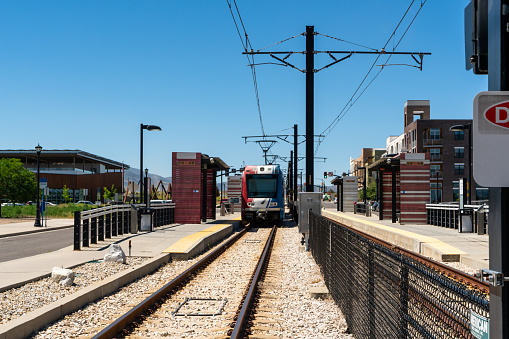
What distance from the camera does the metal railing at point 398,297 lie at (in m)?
3.16

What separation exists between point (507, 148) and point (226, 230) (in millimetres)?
22280

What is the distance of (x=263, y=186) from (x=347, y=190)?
17.4 m

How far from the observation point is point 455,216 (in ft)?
79.6

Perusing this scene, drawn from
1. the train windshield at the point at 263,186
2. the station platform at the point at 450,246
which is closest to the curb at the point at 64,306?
the station platform at the point at 450,246

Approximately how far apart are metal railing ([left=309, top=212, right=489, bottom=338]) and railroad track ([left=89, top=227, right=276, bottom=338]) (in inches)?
62.6

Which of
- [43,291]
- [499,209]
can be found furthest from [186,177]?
[499,209]

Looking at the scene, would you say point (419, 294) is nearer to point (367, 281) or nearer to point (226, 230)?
point (367, 281)

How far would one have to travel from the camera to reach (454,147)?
261 feet

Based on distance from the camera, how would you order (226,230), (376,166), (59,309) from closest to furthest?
(59,309) < (226,230) < (376,166)

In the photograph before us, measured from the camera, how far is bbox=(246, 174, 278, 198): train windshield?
30.1 meters

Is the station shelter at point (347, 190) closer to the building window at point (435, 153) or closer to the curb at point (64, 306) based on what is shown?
the curb at point (64, 306)

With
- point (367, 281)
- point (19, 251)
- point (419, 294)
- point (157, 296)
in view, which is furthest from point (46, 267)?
point (419, 294)

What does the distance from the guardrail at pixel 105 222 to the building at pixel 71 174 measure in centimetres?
6784

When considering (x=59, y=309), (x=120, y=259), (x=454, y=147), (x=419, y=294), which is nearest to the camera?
(x=419, y=294)
